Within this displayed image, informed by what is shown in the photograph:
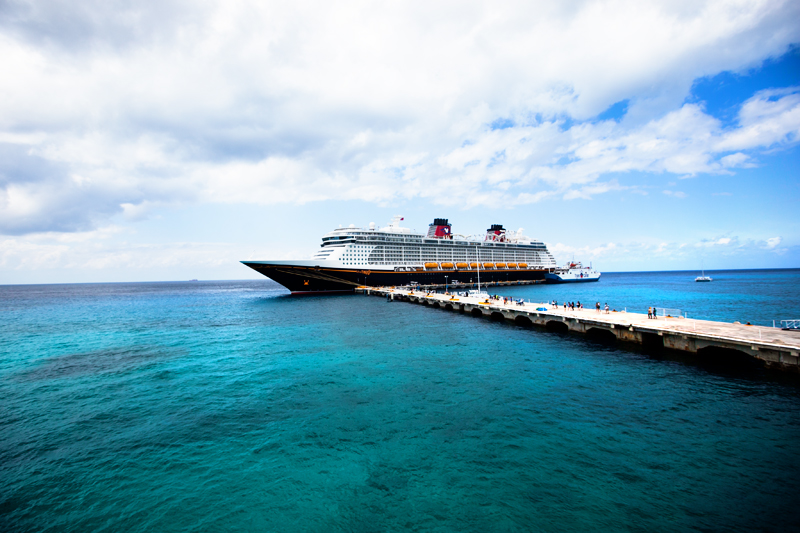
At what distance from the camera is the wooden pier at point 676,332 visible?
1822 cm

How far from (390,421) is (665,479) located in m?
8.88

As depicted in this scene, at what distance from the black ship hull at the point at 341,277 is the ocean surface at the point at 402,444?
45098mm

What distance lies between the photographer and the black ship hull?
69125 mm

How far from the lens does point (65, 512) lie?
356 inches

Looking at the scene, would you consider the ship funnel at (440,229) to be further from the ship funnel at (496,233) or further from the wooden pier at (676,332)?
the wooden pier at (676,332)

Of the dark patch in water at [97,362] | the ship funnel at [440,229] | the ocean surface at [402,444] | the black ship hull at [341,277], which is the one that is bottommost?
the ocean surface at [402,444]

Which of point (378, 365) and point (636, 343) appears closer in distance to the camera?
point (378, 365)

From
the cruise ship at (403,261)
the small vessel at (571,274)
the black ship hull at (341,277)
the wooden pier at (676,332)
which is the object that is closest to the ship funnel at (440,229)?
the cruise ship at (403,261)

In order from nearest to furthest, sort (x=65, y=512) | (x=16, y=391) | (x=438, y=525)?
(x=438, y=525) → (x=65, y=512) → (x=16, y=391)

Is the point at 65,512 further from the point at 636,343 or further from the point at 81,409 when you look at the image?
the point at 636,343

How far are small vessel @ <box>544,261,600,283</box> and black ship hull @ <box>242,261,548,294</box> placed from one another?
33.3 m

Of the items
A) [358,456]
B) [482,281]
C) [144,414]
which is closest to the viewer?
[358,456]

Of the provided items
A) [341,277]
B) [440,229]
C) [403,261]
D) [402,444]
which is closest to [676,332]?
[402,444]

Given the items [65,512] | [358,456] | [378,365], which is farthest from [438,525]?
[378,365]
